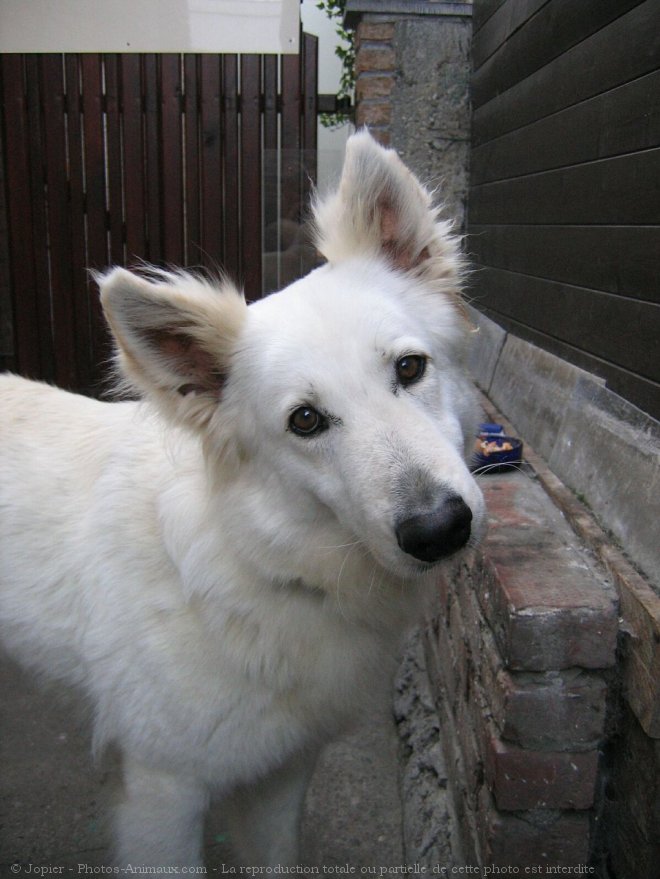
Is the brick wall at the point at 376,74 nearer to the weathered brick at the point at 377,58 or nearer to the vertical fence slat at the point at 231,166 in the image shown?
the weathered brick at the point at 377,58

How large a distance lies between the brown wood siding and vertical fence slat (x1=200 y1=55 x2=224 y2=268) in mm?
1929

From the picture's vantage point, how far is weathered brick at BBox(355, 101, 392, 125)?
475 cm

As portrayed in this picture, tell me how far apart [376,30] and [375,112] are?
47 centimetres

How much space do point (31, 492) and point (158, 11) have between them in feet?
12.5

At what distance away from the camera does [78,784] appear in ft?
9.86

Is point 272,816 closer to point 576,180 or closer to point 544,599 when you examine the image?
point 544,599

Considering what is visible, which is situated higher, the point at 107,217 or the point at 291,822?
the point at 107,217

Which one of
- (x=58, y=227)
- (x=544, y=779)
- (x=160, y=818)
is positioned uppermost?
(x=58, y=227)

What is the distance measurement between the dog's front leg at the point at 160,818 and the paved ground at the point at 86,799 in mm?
196

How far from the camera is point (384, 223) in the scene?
2.14 m

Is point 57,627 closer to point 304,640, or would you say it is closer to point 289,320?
point 304,640

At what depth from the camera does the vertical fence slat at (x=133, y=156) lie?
5.53 m

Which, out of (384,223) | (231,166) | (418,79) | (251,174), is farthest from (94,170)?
(384,223)

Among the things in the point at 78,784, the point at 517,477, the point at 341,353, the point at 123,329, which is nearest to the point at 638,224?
the point at 517,477
